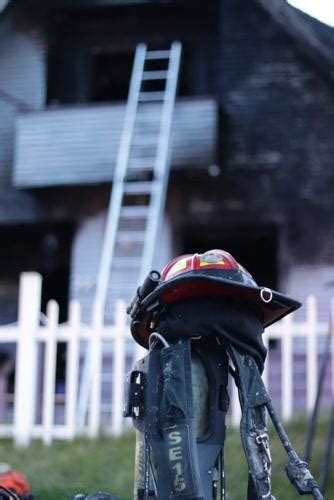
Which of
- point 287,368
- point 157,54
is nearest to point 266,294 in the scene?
point 287,368

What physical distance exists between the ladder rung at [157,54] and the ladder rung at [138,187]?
1.77m

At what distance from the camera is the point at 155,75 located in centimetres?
1138

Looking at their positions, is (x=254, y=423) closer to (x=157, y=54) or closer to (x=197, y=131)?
(x=197, y=131)

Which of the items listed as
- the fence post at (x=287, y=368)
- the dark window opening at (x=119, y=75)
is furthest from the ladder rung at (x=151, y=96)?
the fence post at (x=287, y=368)

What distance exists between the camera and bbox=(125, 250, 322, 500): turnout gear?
292 centimetres

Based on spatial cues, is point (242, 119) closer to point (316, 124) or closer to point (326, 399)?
point (316, 124)

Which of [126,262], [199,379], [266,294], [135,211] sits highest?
[135,211]

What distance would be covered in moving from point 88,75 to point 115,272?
3.03 meters

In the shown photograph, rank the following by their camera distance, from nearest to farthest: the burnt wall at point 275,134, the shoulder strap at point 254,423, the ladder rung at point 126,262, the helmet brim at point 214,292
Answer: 1. the shoulder strap at point 254,423
2. the helmet brim at point 214,292
3. the ladder rung at point 126,262
4. the burnt wall at point 275,134

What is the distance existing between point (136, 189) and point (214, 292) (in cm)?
763

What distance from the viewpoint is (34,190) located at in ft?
37.5

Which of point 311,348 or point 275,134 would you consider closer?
point 311,348

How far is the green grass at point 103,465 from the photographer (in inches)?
197

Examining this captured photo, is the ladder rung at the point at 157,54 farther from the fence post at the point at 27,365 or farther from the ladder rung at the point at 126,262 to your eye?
the fence post at the point at 27,365
